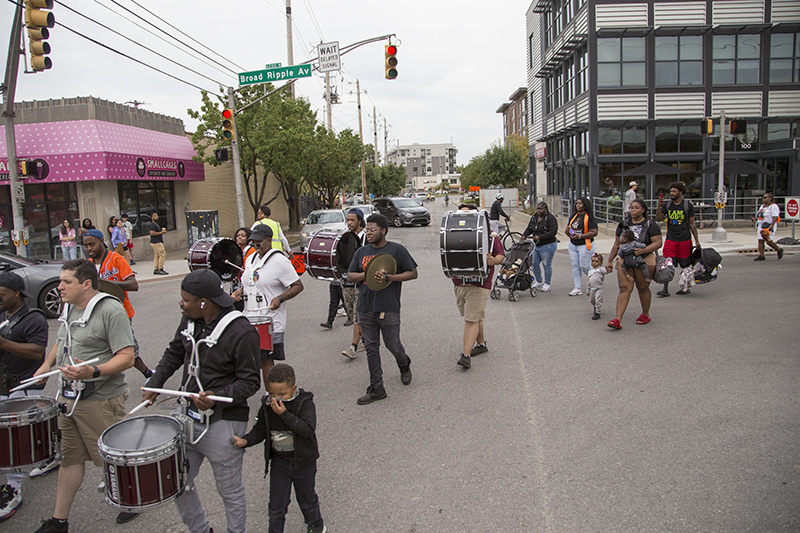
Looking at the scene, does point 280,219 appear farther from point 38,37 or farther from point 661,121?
point 38,37

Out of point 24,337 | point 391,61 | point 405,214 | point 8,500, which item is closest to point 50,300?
point 24,337

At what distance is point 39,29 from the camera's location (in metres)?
10.8

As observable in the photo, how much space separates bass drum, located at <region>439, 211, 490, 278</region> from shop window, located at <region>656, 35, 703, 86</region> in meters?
21.8

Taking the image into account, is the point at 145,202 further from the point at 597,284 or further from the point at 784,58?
the point at 784,58

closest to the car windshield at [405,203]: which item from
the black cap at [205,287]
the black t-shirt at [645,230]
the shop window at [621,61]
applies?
the shop window at [621,61]

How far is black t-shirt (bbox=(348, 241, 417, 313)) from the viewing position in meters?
5.93

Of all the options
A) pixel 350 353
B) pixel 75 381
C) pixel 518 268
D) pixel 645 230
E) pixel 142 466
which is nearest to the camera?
pixel 142 466

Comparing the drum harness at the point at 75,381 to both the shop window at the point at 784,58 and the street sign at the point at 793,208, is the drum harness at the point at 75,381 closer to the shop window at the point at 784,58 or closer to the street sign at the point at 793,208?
the street sign at the point at 793,208

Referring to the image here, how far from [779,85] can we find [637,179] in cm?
654

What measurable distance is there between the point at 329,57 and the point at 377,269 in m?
13.5

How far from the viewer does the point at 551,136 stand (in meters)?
31.7

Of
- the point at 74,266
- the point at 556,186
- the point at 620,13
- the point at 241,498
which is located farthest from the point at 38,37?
the point at 556,186

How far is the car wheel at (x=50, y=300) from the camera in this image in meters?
11.3

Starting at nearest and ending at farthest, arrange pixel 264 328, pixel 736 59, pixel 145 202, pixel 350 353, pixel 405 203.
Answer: pixel 264 328
pixel 350 353
pixel 145 202
pixel 736 59
pixel 405 203
